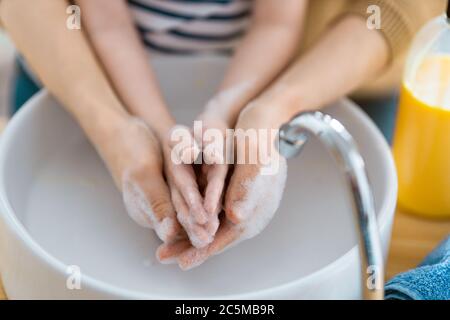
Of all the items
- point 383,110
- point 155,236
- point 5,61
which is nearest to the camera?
point 155,236

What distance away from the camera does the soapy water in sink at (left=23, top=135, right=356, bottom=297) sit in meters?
0.64

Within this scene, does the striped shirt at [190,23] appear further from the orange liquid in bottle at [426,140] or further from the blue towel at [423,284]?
the blue towel at [423,284]

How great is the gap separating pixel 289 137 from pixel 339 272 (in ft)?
0.43

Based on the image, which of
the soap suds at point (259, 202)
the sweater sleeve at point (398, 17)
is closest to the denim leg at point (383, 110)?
the sweater sleeve at point (398, 17)

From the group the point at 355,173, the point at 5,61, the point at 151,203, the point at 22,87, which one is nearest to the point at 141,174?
the point at 151,203

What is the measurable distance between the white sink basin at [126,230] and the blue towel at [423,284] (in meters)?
0.03

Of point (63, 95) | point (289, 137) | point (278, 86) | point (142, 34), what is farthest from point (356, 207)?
point (142, 34)

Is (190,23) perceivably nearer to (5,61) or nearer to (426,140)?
(426,140)

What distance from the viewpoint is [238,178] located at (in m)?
0.62

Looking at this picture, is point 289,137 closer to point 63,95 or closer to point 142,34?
point 63,95

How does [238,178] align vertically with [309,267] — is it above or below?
above

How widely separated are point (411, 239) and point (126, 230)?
30 cm

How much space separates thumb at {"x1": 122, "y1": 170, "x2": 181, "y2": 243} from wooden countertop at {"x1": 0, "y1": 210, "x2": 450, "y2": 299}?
0.15 m

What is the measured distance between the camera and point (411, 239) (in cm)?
73
